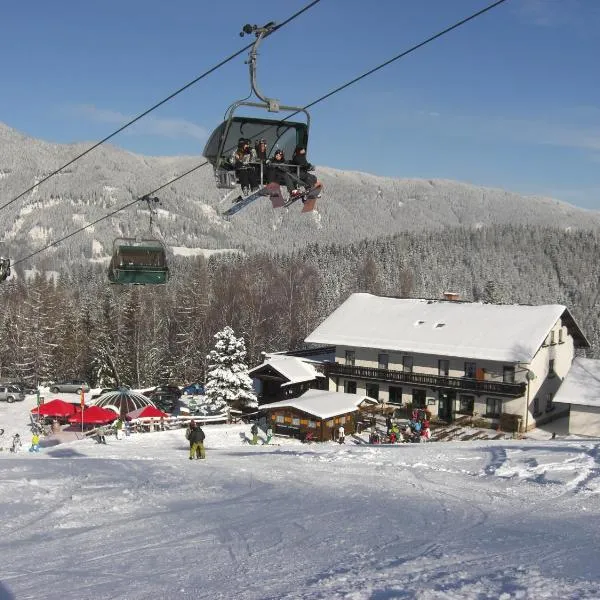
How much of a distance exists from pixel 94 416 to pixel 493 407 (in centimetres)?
2080

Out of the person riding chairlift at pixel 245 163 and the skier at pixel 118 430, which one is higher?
the person riding chairlift at pixel 245 163

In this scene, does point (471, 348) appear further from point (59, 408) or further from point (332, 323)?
point (59, 408)

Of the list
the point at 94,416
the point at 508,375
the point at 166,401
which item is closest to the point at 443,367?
the point at 508,375

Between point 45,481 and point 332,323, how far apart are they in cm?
3043

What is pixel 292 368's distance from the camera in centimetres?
4131

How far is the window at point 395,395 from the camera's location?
40375 millimetres

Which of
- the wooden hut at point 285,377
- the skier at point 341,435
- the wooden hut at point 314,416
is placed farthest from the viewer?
the wooden hut at point 285,377

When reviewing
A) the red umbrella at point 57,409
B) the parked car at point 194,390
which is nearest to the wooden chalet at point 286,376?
the parked car at point 194,390

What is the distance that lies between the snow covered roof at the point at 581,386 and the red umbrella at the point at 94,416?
21.8 m

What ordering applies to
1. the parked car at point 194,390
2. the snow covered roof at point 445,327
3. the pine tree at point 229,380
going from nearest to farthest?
1. the snow covered roof at point 445,327
2. the pine tree at point 229,380
3. the parked car at point 194,390

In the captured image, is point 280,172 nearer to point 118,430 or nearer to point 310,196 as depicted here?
point 310,196

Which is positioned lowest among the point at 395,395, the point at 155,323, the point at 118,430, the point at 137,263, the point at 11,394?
the point at 11,394

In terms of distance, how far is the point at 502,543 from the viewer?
9.55 metres

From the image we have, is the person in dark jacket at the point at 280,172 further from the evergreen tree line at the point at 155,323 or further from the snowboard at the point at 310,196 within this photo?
the evergreen tree line at the point at 155,323
